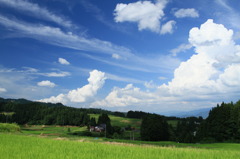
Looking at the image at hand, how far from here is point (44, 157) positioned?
14.8 metres

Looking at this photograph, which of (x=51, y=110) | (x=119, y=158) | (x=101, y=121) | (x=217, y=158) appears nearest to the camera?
(x=119, y=158)

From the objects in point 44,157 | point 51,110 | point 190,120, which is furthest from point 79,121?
point 44,157

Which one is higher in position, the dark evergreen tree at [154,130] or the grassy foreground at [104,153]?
the grassy foreground at [104,153]

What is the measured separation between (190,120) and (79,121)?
236 feet

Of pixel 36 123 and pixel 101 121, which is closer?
pixel 101 121

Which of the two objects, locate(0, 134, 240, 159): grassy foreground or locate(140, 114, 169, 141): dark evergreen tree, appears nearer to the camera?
locate(0, 134, 240, 159): grassy foreground

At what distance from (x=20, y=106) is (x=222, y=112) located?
170243mm

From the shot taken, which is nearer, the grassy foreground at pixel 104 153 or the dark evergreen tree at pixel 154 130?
the grassy foreground at pixel 104 153

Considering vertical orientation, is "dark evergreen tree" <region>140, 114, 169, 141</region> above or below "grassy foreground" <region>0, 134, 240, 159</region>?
below

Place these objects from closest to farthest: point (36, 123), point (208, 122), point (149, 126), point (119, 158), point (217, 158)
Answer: point (119, 158), point (217, 158), point (208, 122), point (149, 126), point (36, 123)

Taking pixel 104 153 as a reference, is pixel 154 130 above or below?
below

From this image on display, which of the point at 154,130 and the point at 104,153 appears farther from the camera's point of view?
the point at 154,130

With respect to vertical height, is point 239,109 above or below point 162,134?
above

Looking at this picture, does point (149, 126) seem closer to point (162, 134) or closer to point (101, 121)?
point (162, 134)
